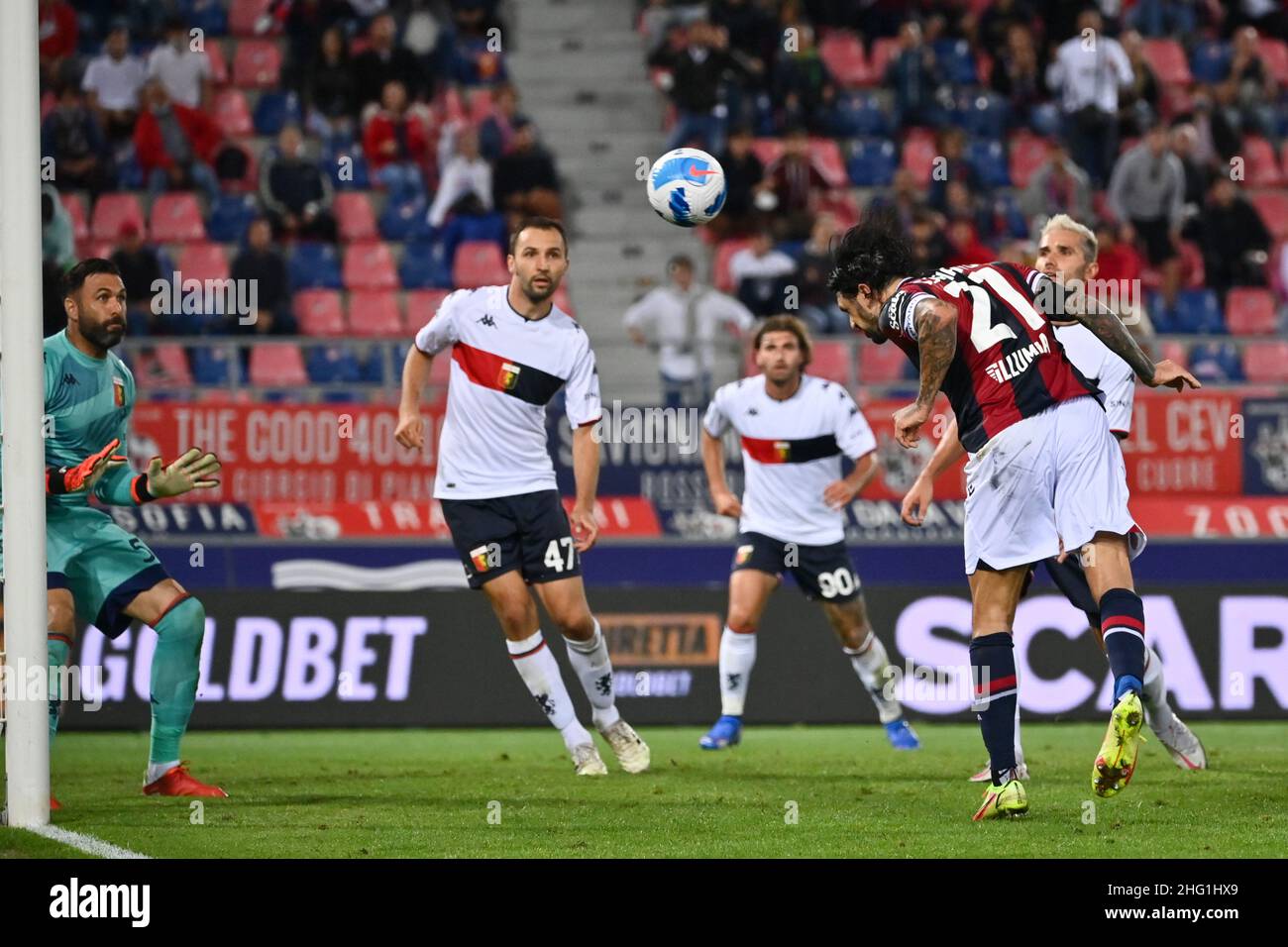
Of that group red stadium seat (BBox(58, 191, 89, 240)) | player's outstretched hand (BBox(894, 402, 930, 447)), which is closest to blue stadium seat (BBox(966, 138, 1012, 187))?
red stadium seat (BBox(58, 191, 89, 240))

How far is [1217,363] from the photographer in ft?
56.1

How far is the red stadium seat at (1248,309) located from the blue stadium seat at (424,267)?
7641mm

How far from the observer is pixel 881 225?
25.5 ft

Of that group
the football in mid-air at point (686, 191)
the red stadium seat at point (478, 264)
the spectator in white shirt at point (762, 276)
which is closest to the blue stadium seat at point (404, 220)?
the red stadium seat at point (478, 264)

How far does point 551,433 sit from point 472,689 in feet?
9.88

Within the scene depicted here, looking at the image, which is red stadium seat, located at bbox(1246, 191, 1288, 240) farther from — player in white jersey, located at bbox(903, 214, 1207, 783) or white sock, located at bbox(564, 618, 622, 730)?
white sock, located at bbox(564, 618, 622, 730)

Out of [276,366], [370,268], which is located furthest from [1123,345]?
[370,268]

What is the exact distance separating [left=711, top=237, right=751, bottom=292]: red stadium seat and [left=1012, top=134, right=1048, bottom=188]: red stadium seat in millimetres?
3314

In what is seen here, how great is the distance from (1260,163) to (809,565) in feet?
38.0

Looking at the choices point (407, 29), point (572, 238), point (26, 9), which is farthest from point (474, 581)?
point (407, 29)

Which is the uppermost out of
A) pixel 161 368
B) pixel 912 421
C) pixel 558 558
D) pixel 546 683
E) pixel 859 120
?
pixel 859 120

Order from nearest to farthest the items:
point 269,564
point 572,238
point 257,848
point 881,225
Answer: point 257,848, point 881,225, point 269,564, point 572,238

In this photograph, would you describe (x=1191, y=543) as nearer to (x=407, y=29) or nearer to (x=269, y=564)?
(x=269, y=564)

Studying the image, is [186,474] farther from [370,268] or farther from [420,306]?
[370,268]
